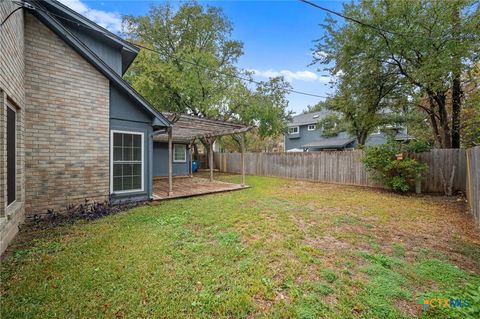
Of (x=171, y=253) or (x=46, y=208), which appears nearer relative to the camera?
(x=171, y=253)

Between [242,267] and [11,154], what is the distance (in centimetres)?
445

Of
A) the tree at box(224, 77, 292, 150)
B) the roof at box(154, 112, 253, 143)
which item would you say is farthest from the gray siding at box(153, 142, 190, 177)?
the tree at box(224, 77, 292, 150)

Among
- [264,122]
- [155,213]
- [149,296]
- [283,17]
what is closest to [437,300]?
[149,296]

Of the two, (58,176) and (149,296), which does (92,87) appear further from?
(149,296)

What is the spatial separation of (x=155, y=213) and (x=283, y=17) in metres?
8.97

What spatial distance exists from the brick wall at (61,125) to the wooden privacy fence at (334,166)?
1022 centimetres

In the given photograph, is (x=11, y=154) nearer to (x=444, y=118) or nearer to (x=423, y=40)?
(x=423, y=40)

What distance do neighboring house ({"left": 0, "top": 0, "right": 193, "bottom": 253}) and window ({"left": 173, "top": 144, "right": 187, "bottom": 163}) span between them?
300 inches

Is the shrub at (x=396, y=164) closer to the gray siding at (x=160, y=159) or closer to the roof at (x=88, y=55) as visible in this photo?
the roof at (x=88, y=55)

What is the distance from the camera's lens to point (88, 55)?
5.38 metres

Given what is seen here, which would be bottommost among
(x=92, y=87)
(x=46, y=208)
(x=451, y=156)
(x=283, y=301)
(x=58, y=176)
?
(x=283, y=301)

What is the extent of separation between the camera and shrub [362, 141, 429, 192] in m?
7.69

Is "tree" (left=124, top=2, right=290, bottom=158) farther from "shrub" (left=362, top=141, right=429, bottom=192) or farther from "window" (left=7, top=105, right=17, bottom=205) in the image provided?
"window" (left=7, top=105, right=17, bottom=205)

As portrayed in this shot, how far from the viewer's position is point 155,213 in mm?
5406
